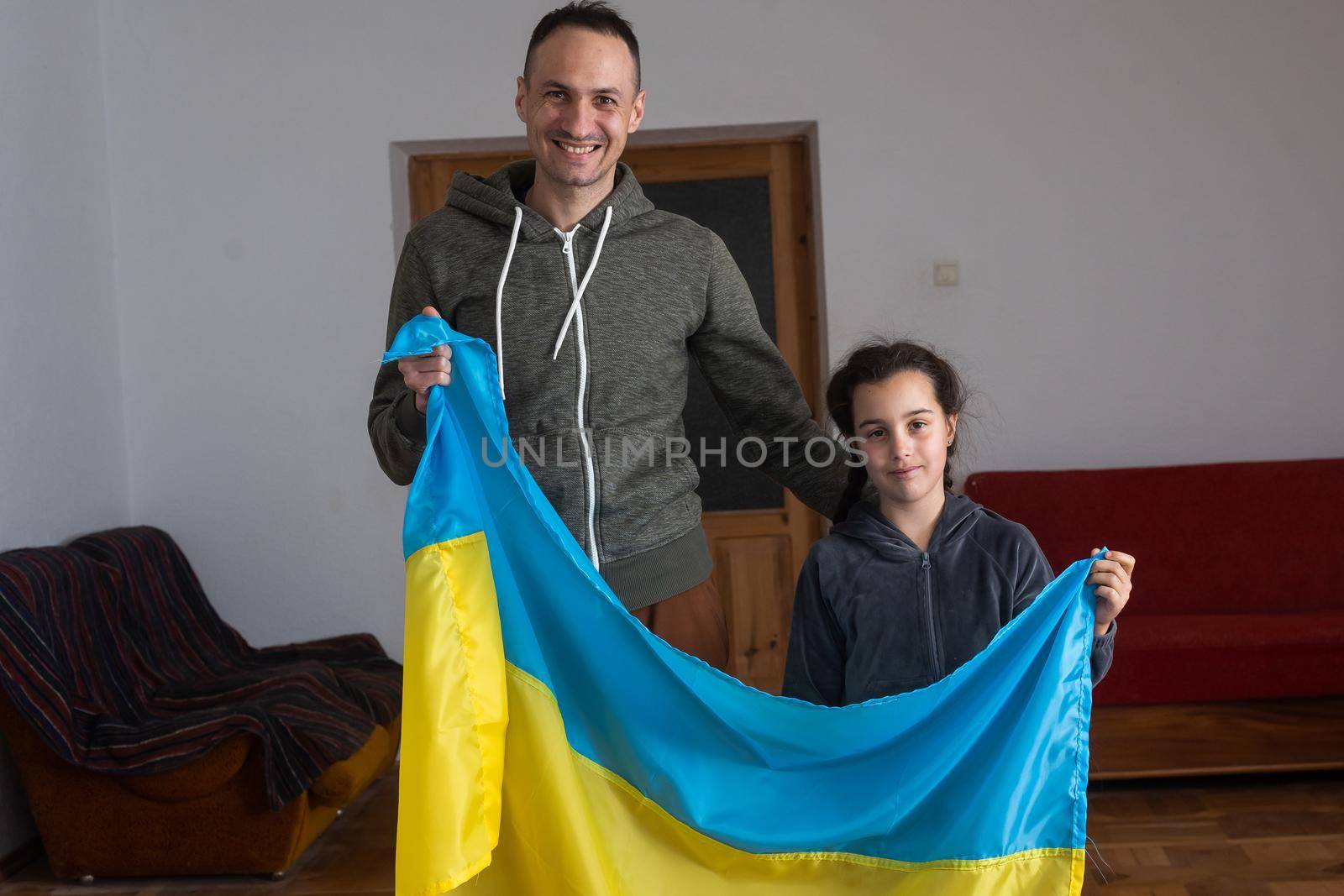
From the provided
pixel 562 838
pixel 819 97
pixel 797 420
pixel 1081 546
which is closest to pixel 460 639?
Result: pixel 562 838

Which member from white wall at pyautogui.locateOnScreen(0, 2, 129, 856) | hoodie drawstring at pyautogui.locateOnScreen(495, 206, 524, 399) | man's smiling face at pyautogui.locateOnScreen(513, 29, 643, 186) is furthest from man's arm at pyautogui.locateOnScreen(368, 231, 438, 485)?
white wall at pyautogui.locateOnScreen(0, 2, 129, 856)

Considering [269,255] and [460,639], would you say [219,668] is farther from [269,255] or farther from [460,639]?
[460,639]

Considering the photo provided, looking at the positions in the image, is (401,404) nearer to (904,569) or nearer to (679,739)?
(679,739)

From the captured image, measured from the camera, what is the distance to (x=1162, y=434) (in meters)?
3.93

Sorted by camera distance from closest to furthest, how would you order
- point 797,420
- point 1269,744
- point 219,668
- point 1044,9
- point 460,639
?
1. point 460,639
2. point 797,420
3. point 1269,744
4. point 219,668
5. point 1044,9

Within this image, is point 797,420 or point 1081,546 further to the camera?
point 1081,546

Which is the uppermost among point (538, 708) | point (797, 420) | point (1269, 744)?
point (797, 420)

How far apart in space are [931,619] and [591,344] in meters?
0.59

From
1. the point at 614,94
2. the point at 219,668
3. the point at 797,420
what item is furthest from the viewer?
the point at 219,668

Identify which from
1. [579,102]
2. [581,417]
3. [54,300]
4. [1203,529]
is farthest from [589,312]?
[1203,529]

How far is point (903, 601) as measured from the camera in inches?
64.1

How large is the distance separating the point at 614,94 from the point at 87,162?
2.80m

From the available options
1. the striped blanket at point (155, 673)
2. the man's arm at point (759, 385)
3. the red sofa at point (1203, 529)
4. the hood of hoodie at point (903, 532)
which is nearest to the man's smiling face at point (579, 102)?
the man's arm at point (759, 385)

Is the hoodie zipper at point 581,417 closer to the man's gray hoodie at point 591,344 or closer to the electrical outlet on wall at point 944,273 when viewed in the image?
the man's gray hoodie at point 591,344
